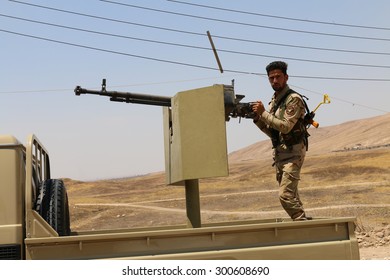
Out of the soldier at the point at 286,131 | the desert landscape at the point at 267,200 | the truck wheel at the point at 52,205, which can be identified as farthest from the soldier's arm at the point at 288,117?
the desert landscape at the point at 267,200

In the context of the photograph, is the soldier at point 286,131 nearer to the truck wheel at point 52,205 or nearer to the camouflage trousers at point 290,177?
the camouflage trousers at point 290,177

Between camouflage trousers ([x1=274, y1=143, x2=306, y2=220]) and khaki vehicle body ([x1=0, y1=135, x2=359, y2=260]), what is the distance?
685 mm

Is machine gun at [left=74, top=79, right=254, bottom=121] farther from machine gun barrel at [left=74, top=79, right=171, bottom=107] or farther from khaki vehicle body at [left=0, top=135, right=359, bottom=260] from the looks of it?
khaki vehicle body at [left=0, top=135, right=359, bottom=260]

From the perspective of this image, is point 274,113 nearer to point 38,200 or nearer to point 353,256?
point 353,256

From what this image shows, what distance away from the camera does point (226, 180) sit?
33250mm

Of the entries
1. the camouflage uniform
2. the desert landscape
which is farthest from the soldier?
the desert landscape

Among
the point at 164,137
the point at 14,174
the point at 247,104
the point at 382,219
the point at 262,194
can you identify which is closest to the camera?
the point at 14,174

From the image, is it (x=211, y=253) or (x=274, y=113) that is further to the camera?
(x=274, y=113)

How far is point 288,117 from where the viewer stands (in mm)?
5023

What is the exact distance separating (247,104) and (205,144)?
81 cm

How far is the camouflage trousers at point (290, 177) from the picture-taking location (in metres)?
4.96

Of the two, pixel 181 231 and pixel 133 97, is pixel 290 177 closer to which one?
pixel 181 231

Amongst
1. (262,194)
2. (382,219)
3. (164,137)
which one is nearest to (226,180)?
(262,194)

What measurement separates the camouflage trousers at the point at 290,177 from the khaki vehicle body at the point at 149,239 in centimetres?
69
